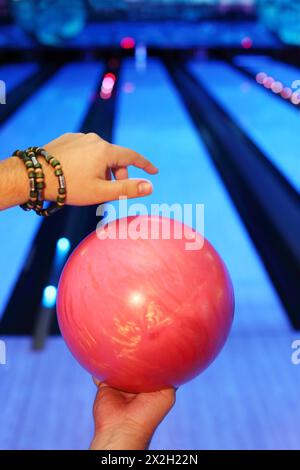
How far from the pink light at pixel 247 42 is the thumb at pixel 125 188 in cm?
733

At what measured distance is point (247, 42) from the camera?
7.85 metres

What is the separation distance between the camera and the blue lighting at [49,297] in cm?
189

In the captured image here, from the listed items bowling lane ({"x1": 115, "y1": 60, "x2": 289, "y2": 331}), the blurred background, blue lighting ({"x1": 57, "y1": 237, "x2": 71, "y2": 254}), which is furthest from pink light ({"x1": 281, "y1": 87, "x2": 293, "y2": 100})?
blue lighting ({"x1": 57, "y1": 237, "x2": 71, "y2": 254})

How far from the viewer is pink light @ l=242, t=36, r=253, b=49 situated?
25.5 ft

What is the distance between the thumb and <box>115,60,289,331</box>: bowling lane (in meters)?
0.93

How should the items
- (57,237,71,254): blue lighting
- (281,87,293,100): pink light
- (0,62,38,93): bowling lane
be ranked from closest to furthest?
(57,237,71,254): blue lighting
(281,87,293,100): pink light
(0,62,38,93): bowling lane

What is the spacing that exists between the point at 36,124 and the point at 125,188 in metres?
3.38

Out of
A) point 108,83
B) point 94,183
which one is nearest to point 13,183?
point 94,183

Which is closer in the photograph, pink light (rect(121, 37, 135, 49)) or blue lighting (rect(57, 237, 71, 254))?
blue lighting (rect(57, 237, 71, 254))

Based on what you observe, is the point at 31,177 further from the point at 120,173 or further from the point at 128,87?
the point at 128,87

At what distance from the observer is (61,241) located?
2.27 m

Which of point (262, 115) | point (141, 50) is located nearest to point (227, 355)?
point (262, 115)

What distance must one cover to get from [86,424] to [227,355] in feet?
1.59

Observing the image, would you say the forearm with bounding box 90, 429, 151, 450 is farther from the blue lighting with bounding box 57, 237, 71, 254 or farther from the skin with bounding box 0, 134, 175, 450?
the blue lighting with bounding box 57, 237, 71, 254
